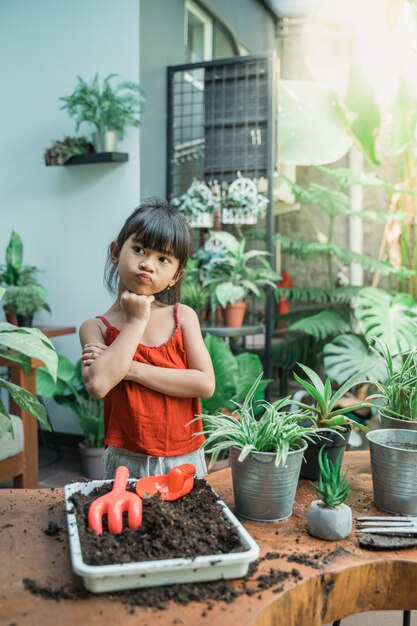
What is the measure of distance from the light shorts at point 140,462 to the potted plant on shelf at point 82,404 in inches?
71.9

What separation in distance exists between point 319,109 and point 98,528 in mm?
3297

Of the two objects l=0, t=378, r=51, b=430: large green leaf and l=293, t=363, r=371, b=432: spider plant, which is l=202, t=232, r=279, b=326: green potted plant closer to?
l=293, t=363, r=371, b=432: spider plant

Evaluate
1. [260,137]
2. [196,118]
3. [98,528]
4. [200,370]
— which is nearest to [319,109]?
[260,137]

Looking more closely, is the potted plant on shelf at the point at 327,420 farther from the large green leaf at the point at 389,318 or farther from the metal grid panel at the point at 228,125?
the metal grid panel at the point at 228,125

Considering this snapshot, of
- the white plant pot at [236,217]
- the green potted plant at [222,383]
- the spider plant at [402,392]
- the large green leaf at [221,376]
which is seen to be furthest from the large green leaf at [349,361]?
the spider plant at [402,392]

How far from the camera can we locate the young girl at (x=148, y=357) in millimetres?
1177

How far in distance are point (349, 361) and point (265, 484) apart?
2511 millimetres

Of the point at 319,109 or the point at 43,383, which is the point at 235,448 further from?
the point at 319,109

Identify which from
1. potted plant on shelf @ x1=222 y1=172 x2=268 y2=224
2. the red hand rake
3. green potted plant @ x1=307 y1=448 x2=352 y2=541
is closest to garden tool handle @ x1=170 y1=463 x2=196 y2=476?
the red hand rake

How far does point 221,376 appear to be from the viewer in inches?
114

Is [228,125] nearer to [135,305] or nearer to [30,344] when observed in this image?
[135,305]

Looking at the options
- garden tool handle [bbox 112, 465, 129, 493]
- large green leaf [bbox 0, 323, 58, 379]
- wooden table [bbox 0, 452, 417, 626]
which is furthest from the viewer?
garden tool handle [bbox 112, 465, 129, 493]

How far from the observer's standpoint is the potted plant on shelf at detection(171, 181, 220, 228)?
133 inches

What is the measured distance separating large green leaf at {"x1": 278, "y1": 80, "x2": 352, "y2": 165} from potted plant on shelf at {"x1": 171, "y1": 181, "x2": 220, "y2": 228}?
1.96 ft
